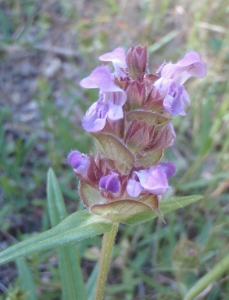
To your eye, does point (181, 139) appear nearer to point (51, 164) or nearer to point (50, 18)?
point (51, 164)

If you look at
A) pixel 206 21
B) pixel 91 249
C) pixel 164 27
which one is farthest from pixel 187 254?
pixel 164 27

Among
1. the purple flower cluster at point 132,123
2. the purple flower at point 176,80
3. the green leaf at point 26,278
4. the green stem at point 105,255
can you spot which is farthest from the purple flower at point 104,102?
the green leaf at point 26,278

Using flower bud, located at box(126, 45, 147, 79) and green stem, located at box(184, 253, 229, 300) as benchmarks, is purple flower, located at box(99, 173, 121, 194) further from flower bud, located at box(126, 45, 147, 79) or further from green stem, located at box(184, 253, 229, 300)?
green stem, located at box(184, 253, 229, 300)

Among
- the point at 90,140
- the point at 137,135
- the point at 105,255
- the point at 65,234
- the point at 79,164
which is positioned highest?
the point at 137,135

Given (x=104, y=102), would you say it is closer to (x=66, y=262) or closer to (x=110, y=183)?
(x=110, y=183)

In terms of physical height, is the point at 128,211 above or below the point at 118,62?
below

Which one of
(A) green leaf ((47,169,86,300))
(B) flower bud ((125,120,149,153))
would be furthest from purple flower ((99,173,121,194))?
(A) green leaf ((47,169,86,300))

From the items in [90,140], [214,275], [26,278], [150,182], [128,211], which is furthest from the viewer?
[90,140]

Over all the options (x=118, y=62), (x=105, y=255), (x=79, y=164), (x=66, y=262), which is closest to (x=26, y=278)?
(x=66, y=262)
